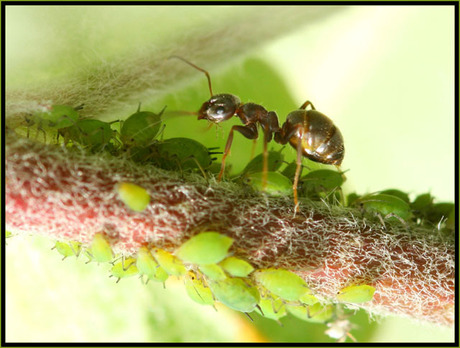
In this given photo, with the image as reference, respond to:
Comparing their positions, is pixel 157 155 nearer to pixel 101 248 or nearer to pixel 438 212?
pixel 101 248

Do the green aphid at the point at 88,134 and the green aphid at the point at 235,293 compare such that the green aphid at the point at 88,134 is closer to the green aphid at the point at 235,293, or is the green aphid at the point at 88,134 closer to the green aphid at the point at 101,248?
the green aphid at the point at 101,248

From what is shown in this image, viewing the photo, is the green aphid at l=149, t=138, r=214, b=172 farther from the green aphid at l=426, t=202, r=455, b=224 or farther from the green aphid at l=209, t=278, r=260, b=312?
the green aphid at l=426, t=202, r=455, b=224

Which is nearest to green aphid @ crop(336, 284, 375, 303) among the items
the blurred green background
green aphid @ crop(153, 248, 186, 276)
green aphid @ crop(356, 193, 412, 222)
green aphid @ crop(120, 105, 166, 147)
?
green aphid @ crop(356, 193, 412, 222)

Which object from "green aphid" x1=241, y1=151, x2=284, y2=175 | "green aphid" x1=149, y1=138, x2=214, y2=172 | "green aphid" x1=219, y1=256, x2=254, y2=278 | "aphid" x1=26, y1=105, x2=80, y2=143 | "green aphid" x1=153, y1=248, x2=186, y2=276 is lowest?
"green aphid" x1=153, y1=248, x2=186, y2=276

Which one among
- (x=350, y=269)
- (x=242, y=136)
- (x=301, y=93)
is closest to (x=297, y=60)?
(x=301, y=93)

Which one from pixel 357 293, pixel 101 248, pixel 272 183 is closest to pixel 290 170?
pixel 272 183

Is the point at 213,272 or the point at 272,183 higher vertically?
the point at 272,183
